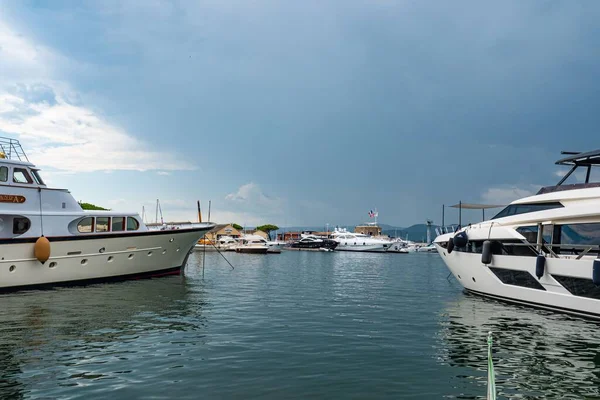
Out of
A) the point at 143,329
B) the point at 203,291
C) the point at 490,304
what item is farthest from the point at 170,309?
the point at 490,304

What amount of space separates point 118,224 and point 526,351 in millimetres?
22233

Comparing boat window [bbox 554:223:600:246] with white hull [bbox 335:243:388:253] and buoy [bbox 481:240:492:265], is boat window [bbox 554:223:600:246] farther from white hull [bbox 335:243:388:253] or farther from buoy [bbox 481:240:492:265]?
white hull [bbox 335:243:388:253]

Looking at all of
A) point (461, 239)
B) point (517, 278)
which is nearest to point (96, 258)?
point (461, 239)

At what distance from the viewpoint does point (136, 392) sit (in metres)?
8.18

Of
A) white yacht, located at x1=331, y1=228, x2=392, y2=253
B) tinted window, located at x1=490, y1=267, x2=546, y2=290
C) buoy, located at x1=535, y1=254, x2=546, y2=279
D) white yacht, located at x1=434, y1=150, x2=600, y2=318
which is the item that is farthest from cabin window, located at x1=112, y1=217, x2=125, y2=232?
white yacht, located at x1=331, y1=228, x2=392, y2=253

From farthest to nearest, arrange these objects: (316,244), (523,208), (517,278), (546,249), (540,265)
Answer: (316,244), (523,208), (517,278), (546,249), (540,265)

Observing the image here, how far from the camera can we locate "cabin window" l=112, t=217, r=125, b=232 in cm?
2572

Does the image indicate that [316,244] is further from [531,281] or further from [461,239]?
[531,281]

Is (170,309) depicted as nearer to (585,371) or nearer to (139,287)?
(139,287)

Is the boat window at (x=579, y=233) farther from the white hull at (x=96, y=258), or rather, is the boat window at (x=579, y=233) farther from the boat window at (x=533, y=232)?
the white hull at (x=96, y=258)

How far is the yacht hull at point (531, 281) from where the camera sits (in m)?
15.0

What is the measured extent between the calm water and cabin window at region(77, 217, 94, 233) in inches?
203

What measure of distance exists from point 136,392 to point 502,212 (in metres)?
17.3

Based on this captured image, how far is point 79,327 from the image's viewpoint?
14.1 metres
